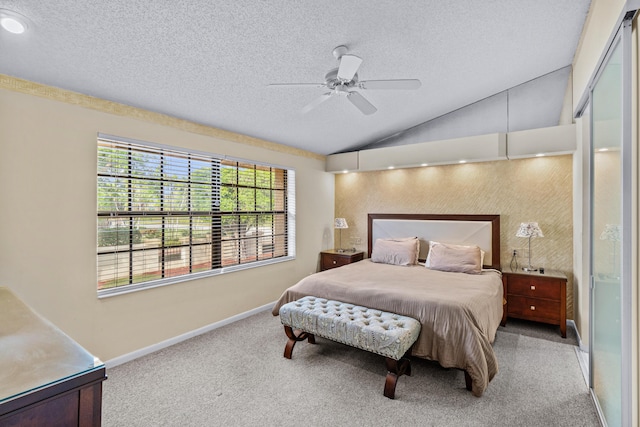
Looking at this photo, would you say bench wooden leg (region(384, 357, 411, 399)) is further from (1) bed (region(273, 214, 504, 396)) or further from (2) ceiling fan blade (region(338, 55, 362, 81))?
(2) ceiling fan blade (region(338, 55, 362, 81))

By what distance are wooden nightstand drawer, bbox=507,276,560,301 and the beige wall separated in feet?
12.5

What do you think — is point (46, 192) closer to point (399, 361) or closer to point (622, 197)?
point (399, 361)

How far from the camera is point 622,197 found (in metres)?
1.54

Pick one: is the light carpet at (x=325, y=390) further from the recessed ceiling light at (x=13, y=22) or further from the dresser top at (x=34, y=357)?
the recessed ceiling light at (x=13, y=22)

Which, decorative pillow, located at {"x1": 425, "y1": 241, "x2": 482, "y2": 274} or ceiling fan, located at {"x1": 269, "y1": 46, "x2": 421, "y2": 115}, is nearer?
ceiling fan, located at {"x1": 269, "y1": 46, "x2": 421, "y2": 115}

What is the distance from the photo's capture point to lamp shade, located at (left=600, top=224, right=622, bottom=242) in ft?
5.51

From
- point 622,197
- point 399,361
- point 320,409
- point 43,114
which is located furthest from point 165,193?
point 622,197

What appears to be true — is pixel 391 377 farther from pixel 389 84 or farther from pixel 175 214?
pixel 175 214

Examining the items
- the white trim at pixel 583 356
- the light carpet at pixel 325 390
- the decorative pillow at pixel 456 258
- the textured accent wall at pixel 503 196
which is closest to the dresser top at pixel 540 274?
the textured accent wall at pixel 503 196

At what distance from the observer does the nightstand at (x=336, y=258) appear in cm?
500

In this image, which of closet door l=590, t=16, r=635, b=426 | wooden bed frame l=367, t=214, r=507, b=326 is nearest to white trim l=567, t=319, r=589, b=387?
closet door l=590, t=16, r=635, b=426

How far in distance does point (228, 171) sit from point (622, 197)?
364 centimetres

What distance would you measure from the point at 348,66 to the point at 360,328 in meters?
2.00

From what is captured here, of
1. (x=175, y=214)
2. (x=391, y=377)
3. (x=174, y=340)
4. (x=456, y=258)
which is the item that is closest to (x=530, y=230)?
(x=456, y=258)
